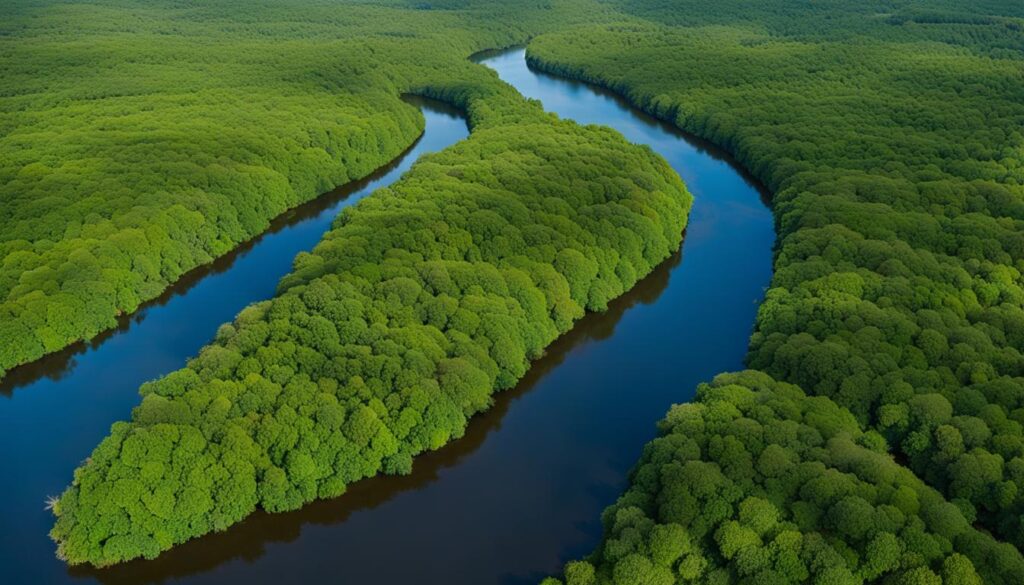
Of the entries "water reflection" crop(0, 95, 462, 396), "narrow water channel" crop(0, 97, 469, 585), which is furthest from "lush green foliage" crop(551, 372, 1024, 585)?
"water reflection" crop(0, 95, 462, 396)

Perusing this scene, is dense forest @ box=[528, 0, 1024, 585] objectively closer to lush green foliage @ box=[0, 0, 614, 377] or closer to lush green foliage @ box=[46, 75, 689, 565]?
lush green foliage @ box=[46, 75, 689, 565]

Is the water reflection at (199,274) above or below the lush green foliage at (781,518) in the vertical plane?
below

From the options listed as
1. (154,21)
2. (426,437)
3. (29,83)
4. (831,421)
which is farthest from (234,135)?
(154,21)

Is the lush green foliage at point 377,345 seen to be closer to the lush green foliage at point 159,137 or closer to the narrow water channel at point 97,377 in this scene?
the narrow water channel at point 97,377

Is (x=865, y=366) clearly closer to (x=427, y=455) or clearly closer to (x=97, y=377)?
(x=427, y=455)

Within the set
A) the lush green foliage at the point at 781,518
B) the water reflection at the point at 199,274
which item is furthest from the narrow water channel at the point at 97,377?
the lush green foliage at the point at 781,518
